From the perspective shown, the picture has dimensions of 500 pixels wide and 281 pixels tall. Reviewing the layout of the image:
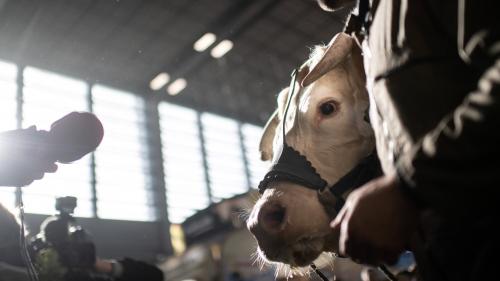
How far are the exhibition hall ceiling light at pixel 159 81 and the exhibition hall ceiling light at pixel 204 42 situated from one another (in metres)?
0.82

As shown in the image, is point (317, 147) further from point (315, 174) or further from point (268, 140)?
point (268, 140)

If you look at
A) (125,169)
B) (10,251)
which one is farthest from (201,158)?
(10,251)

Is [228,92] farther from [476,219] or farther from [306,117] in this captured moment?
[476,219]

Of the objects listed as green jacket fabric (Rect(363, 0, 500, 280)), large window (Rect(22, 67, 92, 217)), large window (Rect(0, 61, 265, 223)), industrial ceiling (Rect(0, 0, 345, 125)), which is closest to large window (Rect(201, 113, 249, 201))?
large window (Rect(0, 61, 265, 223))

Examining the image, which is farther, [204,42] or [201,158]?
[201,158]

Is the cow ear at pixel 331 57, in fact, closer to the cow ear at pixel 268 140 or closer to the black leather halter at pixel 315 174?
the black leather halter at pixel 315 174

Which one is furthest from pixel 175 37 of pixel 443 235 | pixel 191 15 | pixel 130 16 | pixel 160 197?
pixel 443 235

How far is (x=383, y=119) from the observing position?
1127 mm

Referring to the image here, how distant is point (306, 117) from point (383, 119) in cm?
83

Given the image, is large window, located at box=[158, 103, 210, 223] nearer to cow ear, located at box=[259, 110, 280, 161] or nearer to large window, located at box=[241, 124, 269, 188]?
large window, located at box=[241, 124, 269, 188]

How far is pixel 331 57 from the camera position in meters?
1.94

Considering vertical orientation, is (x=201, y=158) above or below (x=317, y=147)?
above

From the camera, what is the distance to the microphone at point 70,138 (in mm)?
1549

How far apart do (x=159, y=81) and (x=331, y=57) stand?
7.93m
